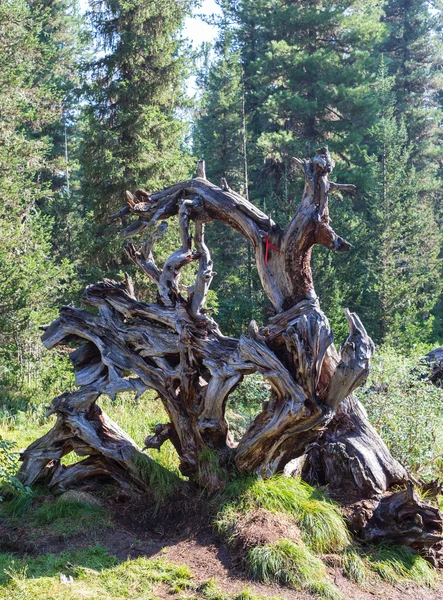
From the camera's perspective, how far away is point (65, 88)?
11.8 m

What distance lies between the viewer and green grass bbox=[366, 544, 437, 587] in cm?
460

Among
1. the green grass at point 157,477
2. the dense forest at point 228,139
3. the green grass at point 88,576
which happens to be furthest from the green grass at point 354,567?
the dense forest at point 228,139

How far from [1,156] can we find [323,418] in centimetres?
815

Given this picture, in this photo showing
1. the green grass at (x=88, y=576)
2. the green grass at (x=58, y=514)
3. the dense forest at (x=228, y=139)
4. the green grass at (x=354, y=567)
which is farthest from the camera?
the dense forest at (x=228, y=139)

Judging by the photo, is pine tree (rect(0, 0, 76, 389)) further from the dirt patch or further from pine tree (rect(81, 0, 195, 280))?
the dirt patch

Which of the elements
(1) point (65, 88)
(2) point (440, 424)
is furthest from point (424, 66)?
(2) point (440, 424)

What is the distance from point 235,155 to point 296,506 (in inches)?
812

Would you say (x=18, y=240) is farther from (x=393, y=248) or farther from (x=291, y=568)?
(x=393, y=248)

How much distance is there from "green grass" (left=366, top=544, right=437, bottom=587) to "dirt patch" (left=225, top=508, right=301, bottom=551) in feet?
2.25

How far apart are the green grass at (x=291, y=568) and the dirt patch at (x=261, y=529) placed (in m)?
0.08

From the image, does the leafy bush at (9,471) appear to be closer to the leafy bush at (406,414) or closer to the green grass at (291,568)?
the green grass at (291,568)

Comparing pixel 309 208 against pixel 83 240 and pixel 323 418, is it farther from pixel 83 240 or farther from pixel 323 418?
pixel 83 240

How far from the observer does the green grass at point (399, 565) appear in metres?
4.60

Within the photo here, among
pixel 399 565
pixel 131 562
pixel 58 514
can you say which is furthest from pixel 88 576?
pixel 399 565
